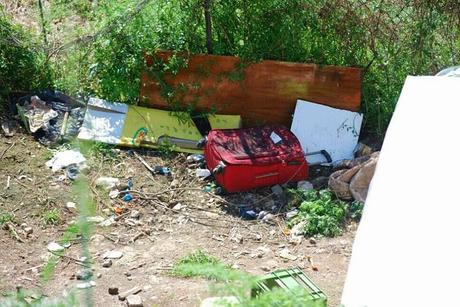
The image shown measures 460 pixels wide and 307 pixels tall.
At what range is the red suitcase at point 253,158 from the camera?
5355 millimetres

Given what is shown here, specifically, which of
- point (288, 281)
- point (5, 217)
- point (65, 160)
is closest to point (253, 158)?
point (65, 160)

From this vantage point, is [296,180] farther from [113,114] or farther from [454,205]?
[454,205]

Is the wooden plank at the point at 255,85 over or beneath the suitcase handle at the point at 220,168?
over

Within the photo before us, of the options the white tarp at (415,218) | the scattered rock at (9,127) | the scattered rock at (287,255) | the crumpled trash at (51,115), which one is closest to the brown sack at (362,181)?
the scattered rock at (287,255)

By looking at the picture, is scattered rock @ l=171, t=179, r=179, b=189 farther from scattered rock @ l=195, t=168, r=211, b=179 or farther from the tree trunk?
the tree trunk

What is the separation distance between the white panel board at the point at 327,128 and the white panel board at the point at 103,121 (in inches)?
57.2

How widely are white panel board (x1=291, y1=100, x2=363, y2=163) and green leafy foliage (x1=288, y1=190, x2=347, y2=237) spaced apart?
75 centimetres

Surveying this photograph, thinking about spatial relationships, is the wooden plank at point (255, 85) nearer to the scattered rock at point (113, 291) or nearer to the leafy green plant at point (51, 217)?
the leafy green plant at point (51, 217)

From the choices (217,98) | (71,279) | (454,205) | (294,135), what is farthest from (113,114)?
(454,205)

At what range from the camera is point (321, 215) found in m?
5.05

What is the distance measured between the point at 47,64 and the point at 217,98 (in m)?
1.51

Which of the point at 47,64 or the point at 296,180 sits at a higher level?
the point at 47,64

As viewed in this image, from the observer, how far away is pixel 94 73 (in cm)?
619

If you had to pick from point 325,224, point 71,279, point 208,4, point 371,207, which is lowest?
point 71,279
